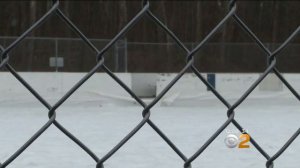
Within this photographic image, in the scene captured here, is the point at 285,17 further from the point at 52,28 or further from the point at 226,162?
the point at 226,162

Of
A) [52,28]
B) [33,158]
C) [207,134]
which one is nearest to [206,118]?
[207,134]

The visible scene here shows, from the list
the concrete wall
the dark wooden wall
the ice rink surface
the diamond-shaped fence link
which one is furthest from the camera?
the dark wooden wall

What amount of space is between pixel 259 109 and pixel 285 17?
19.8 metres

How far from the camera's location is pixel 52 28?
1156 inches

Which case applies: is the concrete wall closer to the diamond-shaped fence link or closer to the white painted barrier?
the white painted barrier

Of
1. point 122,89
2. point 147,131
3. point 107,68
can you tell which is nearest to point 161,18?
point 122,89

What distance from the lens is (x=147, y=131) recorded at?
8.55 m

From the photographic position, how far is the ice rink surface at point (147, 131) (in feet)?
19.6

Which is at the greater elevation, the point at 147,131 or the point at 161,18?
the point at 147,131

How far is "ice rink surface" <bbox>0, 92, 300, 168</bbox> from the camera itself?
5961 millimetres

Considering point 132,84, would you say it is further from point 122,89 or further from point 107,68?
point 107,68

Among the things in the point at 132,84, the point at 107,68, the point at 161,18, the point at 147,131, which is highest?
the point at 107,68

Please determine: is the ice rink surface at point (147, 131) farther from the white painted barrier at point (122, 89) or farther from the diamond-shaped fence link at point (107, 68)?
the diamond-shaped fence link at point (107, 68)

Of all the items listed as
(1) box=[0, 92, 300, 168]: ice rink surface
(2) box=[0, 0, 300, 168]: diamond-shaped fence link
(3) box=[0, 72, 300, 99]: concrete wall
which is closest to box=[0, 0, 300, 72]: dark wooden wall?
(3) box=[0, 72, 300, 99]: concrete wall
